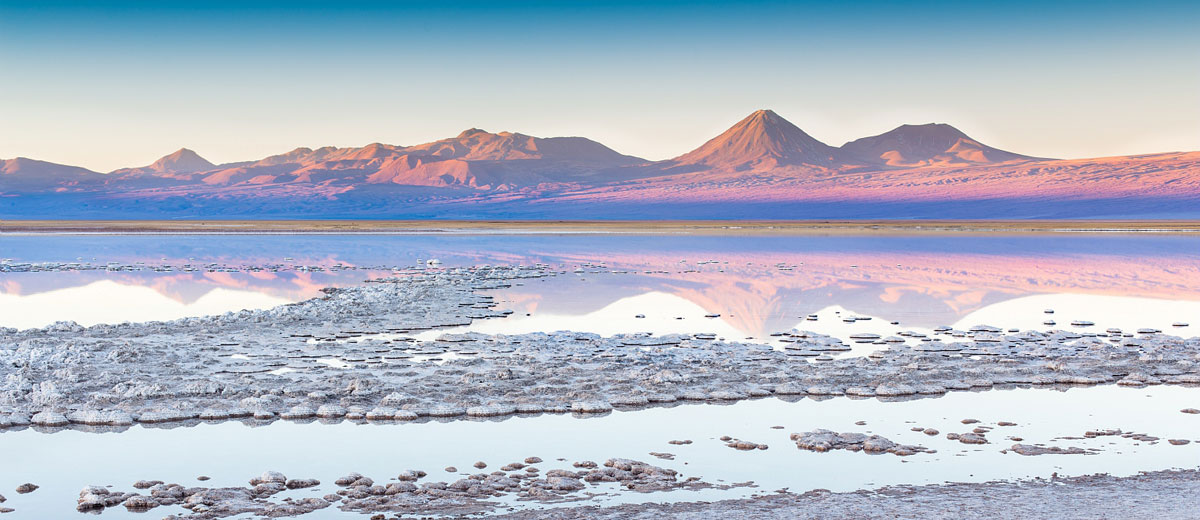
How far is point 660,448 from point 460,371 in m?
3.29

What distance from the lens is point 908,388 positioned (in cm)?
878

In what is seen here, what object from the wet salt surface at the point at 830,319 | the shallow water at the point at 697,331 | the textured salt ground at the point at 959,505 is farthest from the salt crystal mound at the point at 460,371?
the textured salt ground at the point at 959,505

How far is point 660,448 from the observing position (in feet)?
22.3

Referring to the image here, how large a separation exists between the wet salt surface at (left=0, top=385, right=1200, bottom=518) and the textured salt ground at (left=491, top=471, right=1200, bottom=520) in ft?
0.84

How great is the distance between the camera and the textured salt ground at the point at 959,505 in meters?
5.14

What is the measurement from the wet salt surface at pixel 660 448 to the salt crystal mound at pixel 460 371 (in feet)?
1.31

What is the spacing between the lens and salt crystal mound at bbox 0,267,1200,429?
8.02 m

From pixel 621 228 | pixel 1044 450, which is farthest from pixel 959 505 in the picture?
pixel 621 228

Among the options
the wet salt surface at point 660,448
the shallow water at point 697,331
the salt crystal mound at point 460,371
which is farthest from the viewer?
the salt crystal mound at point 460,371

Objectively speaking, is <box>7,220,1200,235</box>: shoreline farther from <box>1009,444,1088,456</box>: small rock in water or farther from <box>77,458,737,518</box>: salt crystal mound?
<box>77,458,737,518</box>: salt crystal mound

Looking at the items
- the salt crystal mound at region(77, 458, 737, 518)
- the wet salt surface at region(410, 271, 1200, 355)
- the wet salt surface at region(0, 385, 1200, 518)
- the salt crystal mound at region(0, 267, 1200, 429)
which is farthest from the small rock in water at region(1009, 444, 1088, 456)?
the wet salt surface at region(410, 271, 1200, 355)

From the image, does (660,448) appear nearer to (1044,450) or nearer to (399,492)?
(399,492)

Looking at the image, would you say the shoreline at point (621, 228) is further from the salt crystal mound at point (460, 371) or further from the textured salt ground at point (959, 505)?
the textured salt ground at point (959, 505)

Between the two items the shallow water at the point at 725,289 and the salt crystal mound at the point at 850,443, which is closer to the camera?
the salt crystal mound at the point at 850,443
